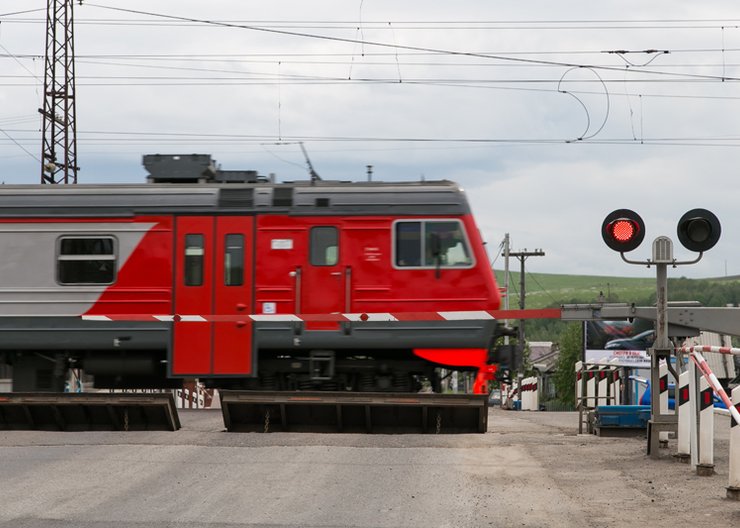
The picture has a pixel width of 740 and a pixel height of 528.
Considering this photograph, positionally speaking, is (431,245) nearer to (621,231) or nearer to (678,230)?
(621,231)

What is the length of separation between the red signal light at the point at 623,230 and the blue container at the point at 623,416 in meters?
14.7

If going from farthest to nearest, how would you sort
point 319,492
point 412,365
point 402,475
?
point 402,475
point 319,492
point 412,365

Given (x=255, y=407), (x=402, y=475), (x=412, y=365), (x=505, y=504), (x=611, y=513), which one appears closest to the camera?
(x=255, y=407)

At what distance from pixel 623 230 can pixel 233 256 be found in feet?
17.2

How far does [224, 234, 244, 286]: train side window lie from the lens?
1500 centimetres

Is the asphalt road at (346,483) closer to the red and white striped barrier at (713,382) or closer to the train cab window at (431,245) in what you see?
the red and white striped barrier at (713,382)

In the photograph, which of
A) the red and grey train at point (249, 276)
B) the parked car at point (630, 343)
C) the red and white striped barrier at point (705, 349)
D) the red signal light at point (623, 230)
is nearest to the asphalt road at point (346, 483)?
the red and white striped barrier at point (705, 349)

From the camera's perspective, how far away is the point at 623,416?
91.5 feet

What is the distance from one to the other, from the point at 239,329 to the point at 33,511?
20.0 ft

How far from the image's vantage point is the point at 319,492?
18.9 metres

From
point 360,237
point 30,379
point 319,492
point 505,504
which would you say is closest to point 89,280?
point 30,379

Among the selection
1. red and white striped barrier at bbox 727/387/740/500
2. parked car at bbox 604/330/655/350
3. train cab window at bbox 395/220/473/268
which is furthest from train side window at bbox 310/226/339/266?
parked car at bbox 604/330/655/350

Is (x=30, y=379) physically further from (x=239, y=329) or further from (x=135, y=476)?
(x=135, y=476)

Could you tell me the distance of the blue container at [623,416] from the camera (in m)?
27.7
